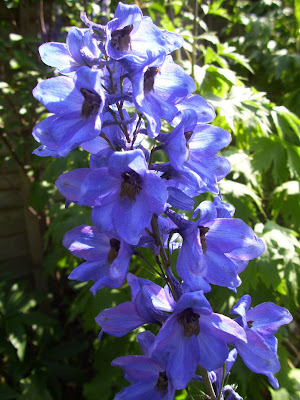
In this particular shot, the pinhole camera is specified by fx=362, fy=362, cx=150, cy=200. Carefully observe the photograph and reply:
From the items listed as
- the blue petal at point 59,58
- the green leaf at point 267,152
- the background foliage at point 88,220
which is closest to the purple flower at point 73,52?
the blue petal at point 59,58

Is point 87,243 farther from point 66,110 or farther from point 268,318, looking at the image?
point 268,318

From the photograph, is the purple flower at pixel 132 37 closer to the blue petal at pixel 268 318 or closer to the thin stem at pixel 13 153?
the blue petal at pixel 268 318

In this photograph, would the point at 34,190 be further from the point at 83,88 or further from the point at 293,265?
the point at 83,88

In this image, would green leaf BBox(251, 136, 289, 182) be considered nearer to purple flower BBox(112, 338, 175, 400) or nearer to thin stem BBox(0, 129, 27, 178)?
purple flower BBox(112, 338, 175, 400)

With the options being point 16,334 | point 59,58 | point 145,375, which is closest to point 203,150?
point 59,58

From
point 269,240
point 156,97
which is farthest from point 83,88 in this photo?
point 269,240

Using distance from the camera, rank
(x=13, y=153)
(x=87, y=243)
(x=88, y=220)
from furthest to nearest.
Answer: (x=13, y=153) < (x=88, y=220) < (x=87, y=243)
